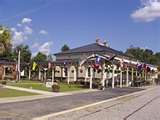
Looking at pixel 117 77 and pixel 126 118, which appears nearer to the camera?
pixel 126 118

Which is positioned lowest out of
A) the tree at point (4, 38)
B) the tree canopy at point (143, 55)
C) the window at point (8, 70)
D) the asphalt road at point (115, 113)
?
the asphalt road at point (115, 113)

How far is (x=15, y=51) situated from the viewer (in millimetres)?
111000

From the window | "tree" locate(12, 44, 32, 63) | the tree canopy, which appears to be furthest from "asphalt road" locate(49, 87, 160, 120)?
the tree canopy

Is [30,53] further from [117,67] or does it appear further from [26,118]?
[26,118]

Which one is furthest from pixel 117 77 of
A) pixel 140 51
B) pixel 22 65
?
pixel 140 51

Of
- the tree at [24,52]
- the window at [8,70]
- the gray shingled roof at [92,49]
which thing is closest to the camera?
the window at [8,70]

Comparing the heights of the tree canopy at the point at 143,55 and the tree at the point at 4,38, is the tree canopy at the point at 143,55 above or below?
above

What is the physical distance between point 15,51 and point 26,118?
313ft

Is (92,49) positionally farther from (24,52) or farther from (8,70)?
(24,52)

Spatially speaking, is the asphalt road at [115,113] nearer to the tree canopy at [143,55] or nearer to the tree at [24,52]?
the tree at [24,52]

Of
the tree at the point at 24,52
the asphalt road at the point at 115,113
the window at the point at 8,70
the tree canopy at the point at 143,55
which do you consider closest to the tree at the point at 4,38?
the window at the point at 8,70

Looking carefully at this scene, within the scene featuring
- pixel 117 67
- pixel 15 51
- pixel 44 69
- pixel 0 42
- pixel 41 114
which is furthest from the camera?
pixel 15 51

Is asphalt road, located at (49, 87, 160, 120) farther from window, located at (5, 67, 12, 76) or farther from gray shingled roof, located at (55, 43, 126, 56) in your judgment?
gray shingled roof, located at (55, 43, 126, 56)

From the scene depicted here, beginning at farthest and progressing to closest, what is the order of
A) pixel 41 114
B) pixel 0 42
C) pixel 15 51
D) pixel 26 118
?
pixel 15 51 → pixel 0 42 → pixel 41 114 → pixel 26 118
